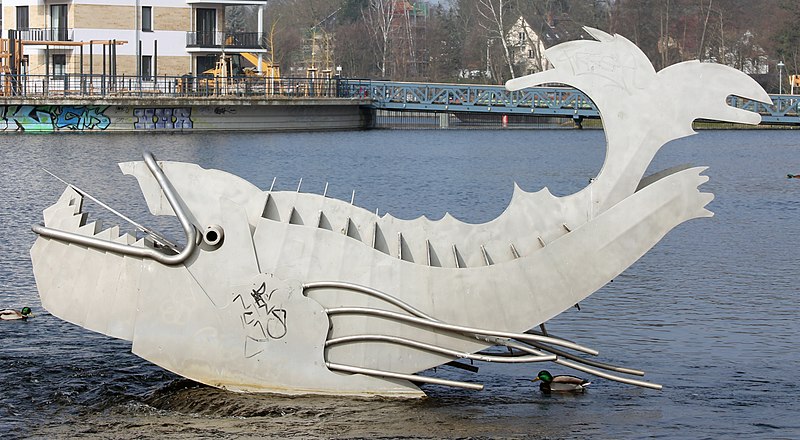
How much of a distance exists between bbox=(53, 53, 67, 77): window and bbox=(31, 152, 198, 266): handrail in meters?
71.8

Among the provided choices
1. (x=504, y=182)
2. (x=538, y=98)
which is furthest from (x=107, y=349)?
(x=538, y=98)

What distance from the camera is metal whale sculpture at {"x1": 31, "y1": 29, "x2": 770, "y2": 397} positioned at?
1312cm

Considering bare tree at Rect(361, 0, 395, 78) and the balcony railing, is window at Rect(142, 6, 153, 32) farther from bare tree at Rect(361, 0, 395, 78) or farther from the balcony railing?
bare tree at Rect(361, 0, 395, 78)

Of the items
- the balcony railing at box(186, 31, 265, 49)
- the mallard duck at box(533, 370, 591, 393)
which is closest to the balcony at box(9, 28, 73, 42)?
the balcony railing at box(186, 31, 265, 49)

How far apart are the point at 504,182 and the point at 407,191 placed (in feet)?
17.1

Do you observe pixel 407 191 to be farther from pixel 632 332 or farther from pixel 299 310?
pixel 299 310

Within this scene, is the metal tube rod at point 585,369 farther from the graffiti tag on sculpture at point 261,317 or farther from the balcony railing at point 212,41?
the balcony railing at point 212,41

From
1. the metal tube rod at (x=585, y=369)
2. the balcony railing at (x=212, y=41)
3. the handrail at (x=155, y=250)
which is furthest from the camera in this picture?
the balcony railing at (x=212, y=41)

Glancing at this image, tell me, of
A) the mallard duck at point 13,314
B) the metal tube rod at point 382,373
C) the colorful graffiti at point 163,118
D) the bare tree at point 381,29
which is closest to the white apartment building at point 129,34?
the colorful graffiti at point 163,118

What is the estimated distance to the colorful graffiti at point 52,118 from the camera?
69.8 metres

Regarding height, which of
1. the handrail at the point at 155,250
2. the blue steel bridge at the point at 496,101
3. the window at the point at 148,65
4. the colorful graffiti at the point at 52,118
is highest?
the window at the point at 148,65

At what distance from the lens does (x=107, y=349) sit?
16562 mm

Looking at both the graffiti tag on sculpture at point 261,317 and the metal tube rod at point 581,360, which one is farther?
the metal tube rod at point 581,360

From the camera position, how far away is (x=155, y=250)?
13.1m
